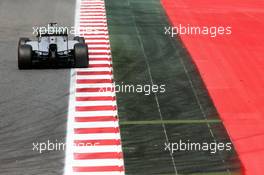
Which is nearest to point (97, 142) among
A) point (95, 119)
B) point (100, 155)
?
point (100, 155)

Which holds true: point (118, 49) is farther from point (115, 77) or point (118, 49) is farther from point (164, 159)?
point (164, 159)

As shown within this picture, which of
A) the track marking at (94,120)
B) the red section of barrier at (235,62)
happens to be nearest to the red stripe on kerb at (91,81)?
the track marking at (94,120)

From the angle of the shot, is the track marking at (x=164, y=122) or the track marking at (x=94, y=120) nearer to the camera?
the track marking at (x=94, y=120)

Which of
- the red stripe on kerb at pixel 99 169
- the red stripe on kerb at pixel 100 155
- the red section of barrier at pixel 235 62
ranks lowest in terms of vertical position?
the red section of barrier at pixel 235 62

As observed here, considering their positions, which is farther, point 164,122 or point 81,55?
point 81,55

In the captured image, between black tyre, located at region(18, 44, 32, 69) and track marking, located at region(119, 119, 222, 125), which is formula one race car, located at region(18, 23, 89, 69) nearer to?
black tyre, located at region(18, 44, 32, 69)

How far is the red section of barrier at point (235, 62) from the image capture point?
18.7 m

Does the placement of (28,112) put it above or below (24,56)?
below

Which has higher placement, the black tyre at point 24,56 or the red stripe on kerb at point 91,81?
the black tyre at point 24,56

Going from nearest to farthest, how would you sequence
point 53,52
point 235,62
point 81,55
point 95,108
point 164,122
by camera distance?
point 164,122
point 95,108
point 53,52
point 81,55
point 235,62

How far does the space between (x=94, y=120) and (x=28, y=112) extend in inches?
105

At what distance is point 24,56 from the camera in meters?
23.0

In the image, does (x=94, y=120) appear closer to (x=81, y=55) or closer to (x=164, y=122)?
(x=164, y=122)

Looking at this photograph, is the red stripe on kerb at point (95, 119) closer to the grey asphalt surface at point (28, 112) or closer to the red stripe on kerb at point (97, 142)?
the grey asphalt surface at point (28, 112)
